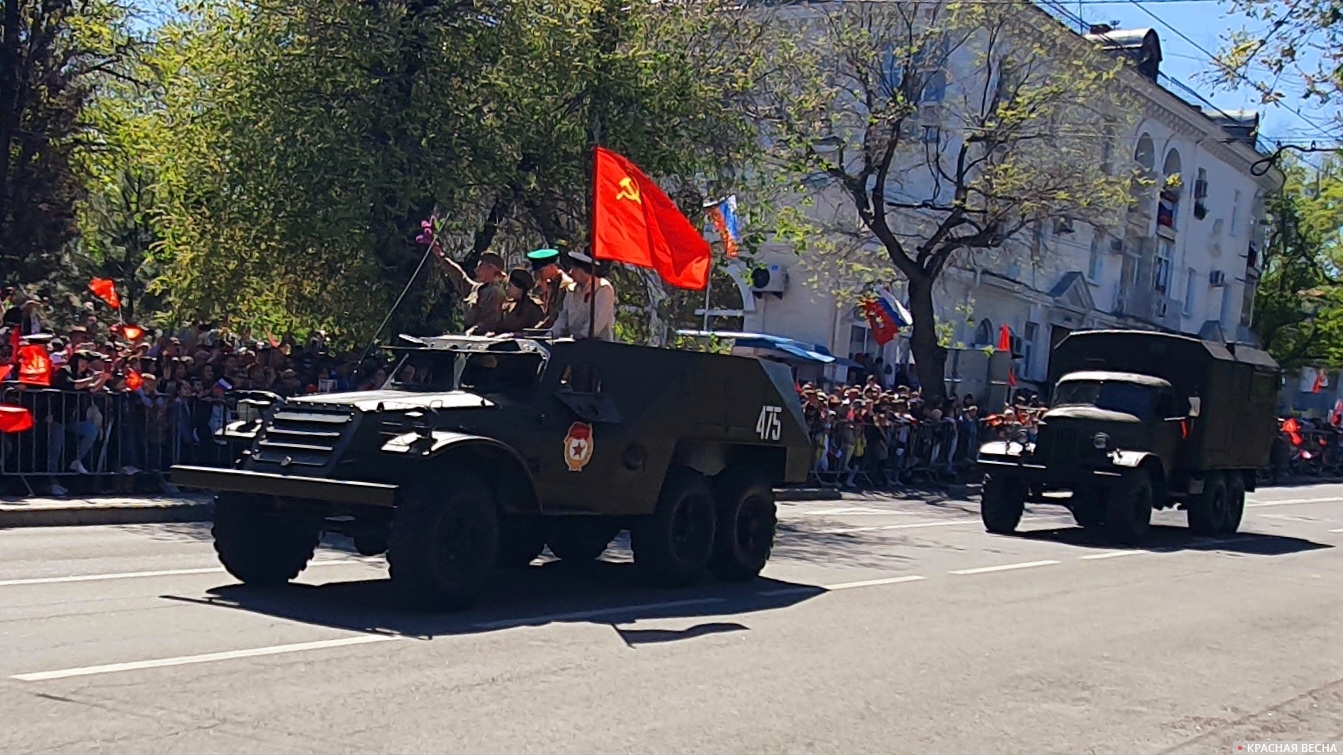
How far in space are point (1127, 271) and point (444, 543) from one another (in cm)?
4896

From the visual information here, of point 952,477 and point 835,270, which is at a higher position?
point 835,270

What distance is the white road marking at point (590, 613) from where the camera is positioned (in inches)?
417

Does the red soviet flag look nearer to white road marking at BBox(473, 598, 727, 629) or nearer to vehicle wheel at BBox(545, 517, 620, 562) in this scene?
vehicle wheel at BBox(545, 517, 620, 562)

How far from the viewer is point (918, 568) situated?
16.2 meters

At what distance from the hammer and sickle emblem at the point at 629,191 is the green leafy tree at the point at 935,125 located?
51.0 ft

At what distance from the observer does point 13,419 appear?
50.7 ft

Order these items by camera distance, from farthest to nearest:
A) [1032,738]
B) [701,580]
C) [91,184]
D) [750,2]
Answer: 1. [91,184]
2. [750,2]
3. [701,580]
4. [1032,738]

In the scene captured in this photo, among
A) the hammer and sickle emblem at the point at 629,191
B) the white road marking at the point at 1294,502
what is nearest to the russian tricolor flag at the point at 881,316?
the white road marking at the point at 1294,502

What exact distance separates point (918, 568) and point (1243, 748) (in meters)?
7.71

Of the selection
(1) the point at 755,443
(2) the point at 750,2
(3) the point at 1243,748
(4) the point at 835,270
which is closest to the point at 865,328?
(4) the point at 835,270

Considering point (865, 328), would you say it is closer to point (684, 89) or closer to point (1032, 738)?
point (684, 89)

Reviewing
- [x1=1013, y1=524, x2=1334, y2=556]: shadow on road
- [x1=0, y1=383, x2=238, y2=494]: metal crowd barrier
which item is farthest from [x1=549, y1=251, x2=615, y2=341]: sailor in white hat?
[x1=1013, y1=524, x2=1334, y2=556]: shadow on road

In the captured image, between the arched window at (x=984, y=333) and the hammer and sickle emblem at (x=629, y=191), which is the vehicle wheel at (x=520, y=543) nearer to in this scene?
the hammer and sickle emblem at (x=629, y=191)

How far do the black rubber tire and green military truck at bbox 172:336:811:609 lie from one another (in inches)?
451
